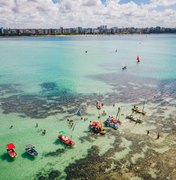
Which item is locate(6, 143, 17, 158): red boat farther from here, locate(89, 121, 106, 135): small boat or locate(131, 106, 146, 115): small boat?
locate(131, 106, 146, 115): small boat

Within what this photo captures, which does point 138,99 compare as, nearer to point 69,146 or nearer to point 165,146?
point 165,146

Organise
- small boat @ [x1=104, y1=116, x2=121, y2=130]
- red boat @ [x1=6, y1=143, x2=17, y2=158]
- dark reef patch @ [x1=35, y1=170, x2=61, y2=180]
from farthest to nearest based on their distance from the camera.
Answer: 1. small boat @ [x1=104, y1=116, x2=121, y2=130]
2. red boat @ [x1=6, y1=143, x2=17, y2=158]
3. dark reef patch @ [x1=35, y1=170, x2=61, y2=180]

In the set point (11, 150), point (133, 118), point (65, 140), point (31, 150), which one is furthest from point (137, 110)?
point (11, 150)

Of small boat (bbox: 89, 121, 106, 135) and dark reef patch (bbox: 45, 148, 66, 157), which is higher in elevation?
small boat (bbox: 89, 121, 106, 135)

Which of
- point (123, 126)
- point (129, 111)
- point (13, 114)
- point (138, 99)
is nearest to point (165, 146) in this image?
point (123, 126)

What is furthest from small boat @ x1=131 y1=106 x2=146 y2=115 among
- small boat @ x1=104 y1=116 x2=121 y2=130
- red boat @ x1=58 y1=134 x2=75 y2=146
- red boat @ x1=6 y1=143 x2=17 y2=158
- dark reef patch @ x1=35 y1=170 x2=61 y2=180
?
red boat @ x1=6 y1=143 x2=17 y2=158

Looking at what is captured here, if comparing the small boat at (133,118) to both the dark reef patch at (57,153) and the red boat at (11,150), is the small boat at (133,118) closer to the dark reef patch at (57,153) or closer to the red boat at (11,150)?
the dark reef patch at (57,153)

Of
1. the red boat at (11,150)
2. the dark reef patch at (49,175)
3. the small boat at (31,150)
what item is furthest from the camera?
the small boat at (31,150)

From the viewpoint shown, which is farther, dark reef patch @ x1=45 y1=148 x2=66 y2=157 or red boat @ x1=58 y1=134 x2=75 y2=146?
red boat @ x1=58 y1=134 x2=75 y2=146

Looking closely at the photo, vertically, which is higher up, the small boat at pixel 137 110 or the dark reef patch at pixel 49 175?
the small boat at pixel 137 110

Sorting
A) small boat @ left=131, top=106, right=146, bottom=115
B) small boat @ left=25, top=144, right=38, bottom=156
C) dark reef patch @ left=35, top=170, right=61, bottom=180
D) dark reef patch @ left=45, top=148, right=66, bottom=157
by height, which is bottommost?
dark reef patch @ left=35, top=170, right=61, bottom=180

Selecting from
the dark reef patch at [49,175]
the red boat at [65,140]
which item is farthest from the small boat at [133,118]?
the dark reef patch at [49,175]
